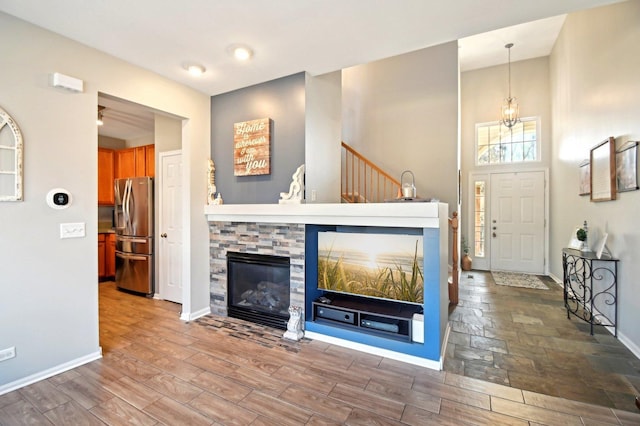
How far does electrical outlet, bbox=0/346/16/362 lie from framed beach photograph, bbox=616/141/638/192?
17.1ft

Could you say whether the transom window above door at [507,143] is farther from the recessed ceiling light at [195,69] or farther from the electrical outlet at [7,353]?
the electrical outlet at [7,353]

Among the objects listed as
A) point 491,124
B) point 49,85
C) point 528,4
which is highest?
point 491,124

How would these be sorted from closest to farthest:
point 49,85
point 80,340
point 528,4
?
point 528,4 → point 49,85 → point 80,340

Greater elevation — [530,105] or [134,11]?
[530,105]

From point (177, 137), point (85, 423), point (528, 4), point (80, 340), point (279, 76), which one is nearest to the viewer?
point (85, 423)

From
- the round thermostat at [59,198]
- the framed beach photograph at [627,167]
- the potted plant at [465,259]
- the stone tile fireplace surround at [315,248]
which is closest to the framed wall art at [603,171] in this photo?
the framed beach photograph at [627,167]

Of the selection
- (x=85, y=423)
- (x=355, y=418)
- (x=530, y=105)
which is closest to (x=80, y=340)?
(x=85, y=423)

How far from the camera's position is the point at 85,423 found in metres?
1.80

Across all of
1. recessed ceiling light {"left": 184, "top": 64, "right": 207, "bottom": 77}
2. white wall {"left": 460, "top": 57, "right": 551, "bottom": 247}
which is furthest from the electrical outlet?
white wall {"left": 460, "top": 57, "right": 551, "bottom": 247}

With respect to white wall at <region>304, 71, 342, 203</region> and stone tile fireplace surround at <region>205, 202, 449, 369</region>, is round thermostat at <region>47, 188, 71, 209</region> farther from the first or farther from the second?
white wall at <region>304, 71, 342, 203</region>

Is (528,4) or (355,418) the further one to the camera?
(528,4)

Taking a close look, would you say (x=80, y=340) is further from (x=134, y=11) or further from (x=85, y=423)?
(x=134, y=11)

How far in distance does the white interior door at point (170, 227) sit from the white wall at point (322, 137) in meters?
1.99

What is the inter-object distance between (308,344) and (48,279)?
87.1 inches
